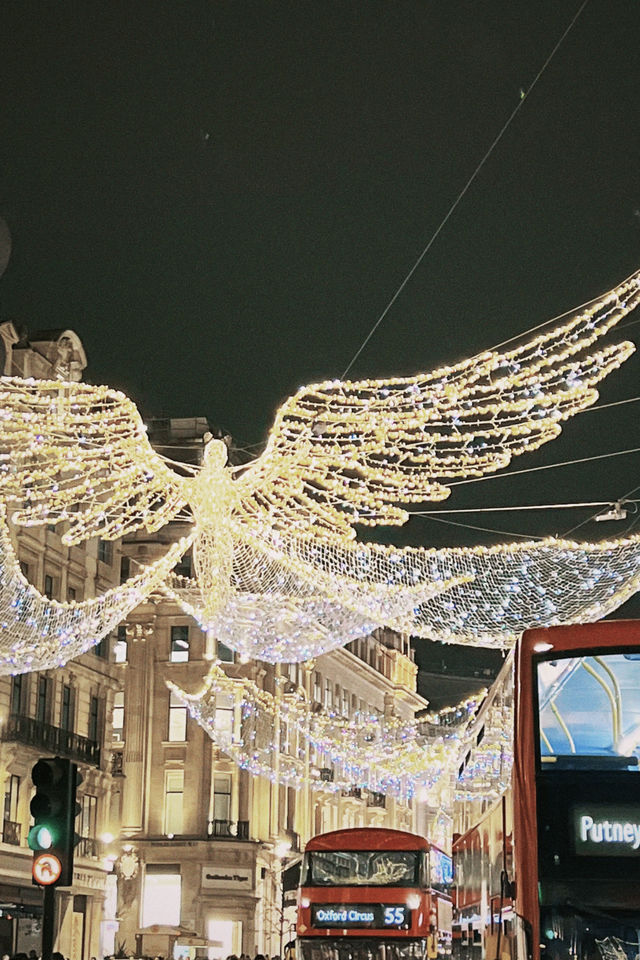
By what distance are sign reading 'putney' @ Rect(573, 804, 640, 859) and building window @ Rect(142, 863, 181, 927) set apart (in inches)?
1778

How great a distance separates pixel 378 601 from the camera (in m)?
19.8

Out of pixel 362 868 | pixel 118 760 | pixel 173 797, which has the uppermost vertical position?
pixel 118 760

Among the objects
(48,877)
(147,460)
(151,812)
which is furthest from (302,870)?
(151,812)

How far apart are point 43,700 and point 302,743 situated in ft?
66.4

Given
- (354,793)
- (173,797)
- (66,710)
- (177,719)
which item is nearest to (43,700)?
(66,710)

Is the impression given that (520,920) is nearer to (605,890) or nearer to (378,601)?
(605,890)

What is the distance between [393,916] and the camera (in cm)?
2375

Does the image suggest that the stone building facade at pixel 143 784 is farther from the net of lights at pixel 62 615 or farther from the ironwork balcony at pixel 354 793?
the net of lights at pixel 62 615

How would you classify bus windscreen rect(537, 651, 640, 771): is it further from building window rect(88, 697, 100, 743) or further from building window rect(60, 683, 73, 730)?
building window rect(88, 697, 100, 743)

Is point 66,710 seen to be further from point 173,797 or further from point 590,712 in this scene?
point 590,712

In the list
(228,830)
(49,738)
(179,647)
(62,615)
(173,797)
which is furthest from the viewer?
(179,647)

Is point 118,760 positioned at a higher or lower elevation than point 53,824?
higher

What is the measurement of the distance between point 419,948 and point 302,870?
8.39ft

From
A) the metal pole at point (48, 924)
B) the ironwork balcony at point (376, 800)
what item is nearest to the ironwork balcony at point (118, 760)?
the ironwork balcony at point (376, 800)
